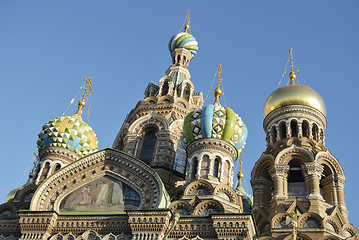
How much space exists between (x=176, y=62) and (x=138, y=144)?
517 cm

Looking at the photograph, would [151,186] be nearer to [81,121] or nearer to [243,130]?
[243,130]

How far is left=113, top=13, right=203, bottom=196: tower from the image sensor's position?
16611 millimetres

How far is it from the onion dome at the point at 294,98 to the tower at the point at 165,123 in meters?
2.97

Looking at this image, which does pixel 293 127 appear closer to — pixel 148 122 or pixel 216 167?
pixel 216 167

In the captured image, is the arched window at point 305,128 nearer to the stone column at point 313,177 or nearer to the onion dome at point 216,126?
the stone column at point 313,177

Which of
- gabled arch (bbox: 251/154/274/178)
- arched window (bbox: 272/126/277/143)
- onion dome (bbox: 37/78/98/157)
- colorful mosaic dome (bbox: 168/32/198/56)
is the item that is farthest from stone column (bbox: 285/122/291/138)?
onion dome (bbox: 37/78/98/157)

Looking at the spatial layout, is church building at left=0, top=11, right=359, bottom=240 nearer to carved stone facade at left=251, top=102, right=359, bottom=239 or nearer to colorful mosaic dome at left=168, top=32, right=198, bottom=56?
carved stone facade at left=251, top=102, right=359, bottom=239

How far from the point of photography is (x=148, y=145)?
17672 mm

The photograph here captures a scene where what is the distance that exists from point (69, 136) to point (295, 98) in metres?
7.84

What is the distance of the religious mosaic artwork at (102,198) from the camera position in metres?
12.0

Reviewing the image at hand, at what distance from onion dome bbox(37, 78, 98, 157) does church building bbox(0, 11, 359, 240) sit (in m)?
0.03

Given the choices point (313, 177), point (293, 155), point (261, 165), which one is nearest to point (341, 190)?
point (313, 177)

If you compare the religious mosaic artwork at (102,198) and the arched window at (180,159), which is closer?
the religious mosaic artwork at (102,198)

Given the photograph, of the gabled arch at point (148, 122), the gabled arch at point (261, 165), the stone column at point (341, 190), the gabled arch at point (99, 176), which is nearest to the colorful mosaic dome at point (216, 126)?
the gabled arch at point (261, 165)
